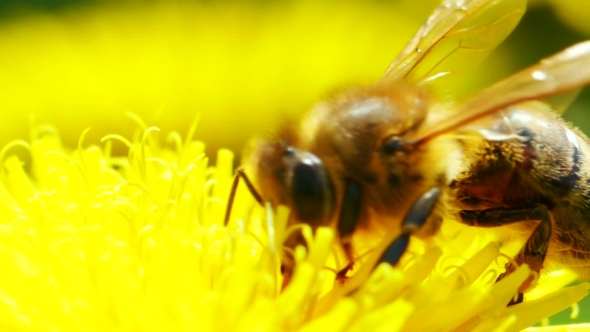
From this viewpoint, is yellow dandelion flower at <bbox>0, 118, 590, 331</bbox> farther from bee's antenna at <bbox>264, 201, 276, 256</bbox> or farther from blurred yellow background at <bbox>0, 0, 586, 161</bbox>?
blurred yellow background at <bbox>0, 0, 586, 161</bbox>

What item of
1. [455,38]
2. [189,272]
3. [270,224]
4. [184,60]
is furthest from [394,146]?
[184,60]

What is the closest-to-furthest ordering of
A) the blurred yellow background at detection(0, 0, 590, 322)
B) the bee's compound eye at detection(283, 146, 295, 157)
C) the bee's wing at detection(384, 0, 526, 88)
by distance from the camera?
the bee's compound eye at detection(283, 146, 295, 157) → the bee's wing at detection(384, 0, 526, 88) → the blurred yellow background at detection(0, 0, 590, 322)

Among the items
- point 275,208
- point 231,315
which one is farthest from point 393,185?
point 231,315

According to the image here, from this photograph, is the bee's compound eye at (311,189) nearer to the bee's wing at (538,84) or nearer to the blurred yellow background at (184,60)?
the bee's wing at (538,84)

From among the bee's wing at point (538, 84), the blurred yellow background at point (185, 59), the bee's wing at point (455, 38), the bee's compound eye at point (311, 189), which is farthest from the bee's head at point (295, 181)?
the blurred yellow background at point (185, 59)

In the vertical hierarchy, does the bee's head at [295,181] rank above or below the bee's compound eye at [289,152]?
below

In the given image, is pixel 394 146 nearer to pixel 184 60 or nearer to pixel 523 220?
pixel 523 220

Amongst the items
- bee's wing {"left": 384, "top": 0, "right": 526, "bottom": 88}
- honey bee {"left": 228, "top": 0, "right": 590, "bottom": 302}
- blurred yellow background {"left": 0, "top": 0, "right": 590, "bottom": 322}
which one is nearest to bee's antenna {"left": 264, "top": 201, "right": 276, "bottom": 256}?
honey bee {"left": 228, "top": 0, "right": 590, "bottom": 302}
